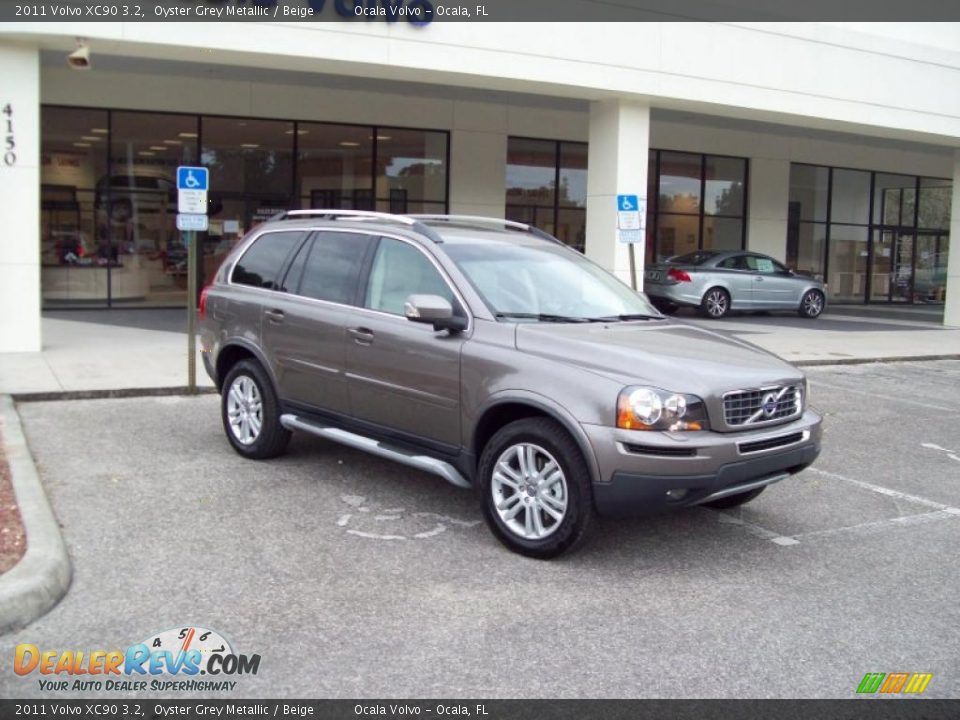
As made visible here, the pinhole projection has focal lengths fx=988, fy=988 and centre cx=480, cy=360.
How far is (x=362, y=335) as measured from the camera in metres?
6.48

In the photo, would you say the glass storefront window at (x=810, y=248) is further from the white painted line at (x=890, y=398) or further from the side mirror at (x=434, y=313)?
the side mirror at (x=434, y=313)

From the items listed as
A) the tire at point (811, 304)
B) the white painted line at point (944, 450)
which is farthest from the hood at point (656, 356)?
the tire at point (811, 304)

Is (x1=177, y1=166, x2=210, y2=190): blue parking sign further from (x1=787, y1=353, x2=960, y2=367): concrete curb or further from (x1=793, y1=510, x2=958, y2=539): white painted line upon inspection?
(x1=787, y1=353, x2=960, y2=367): concrete curb

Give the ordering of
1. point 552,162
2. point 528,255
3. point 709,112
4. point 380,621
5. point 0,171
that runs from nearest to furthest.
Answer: point 380,621
point 528,255
point 0,171
point 709,112
point 552,162

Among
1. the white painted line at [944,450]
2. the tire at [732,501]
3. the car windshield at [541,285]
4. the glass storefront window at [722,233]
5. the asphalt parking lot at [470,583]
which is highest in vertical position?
the glass storefront window at [722,233]

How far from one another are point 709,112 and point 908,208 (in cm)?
1543

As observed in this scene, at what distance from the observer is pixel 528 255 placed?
22.1ft

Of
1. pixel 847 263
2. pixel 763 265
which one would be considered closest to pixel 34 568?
pixel 763 265

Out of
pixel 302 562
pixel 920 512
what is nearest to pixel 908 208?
pixel 920 512

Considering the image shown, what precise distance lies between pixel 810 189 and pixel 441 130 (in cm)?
1184

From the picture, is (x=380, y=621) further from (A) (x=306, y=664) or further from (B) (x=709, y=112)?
(B) (x=709, y=112)

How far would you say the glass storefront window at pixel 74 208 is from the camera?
1916 cm

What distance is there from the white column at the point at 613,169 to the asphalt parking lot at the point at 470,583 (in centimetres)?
935

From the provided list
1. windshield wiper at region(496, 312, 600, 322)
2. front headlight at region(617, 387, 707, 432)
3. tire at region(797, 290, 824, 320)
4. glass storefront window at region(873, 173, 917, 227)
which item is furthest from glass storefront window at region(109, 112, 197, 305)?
glass storefront window at region(873, 173, 917, 227)
